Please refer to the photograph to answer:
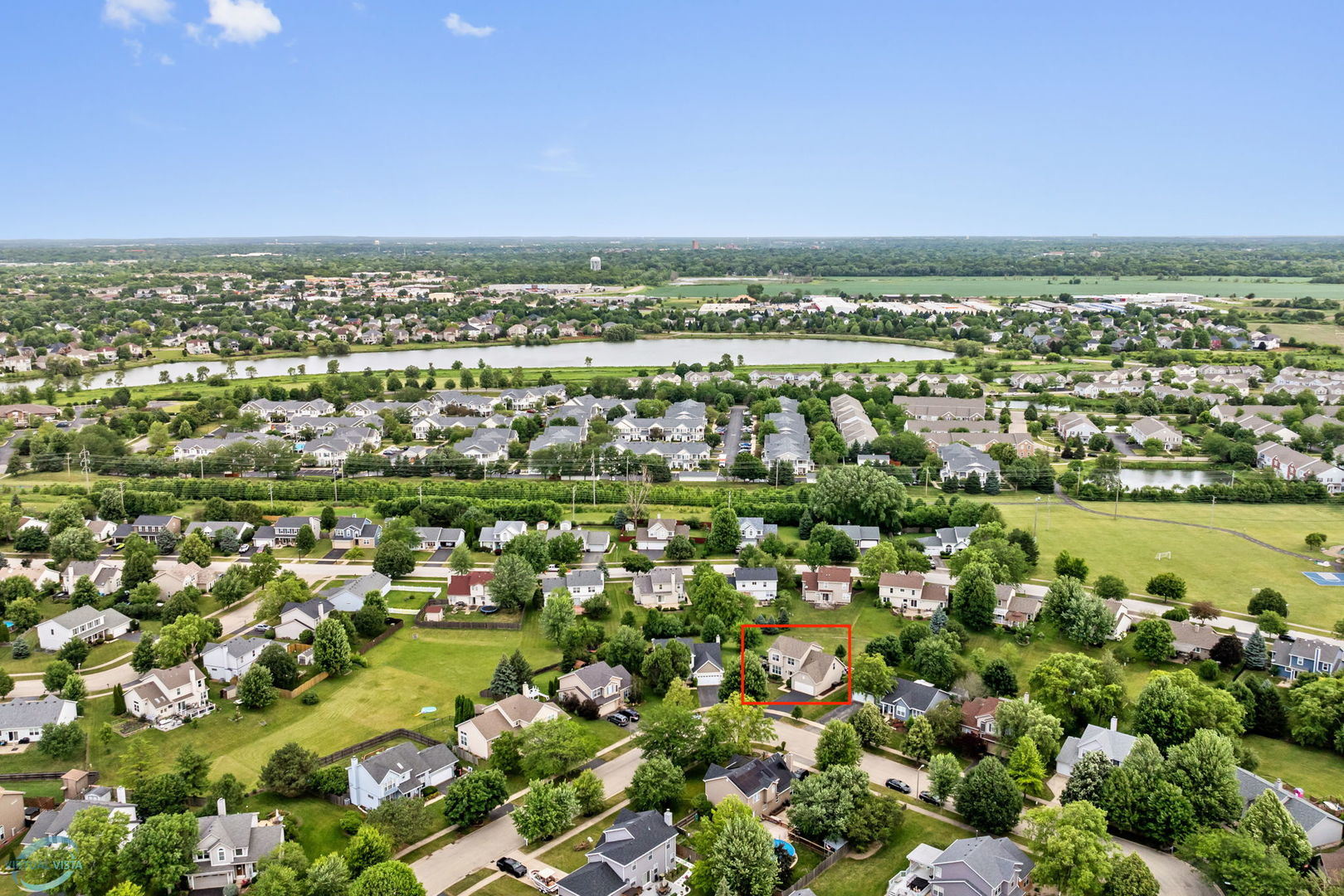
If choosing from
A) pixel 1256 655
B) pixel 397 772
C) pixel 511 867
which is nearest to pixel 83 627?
pixel 397 772

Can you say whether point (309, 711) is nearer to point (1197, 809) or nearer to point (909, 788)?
point (909, 788)

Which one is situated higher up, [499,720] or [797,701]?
[499,720]

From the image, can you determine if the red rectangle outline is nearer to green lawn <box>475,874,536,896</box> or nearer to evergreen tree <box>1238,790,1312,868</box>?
green lawn <box>475,874,536,896</box>

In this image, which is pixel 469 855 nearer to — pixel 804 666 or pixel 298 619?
pixel 804 666

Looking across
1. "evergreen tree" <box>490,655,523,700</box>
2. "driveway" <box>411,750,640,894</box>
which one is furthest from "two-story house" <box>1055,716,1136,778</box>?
"evergreen tree" <box>490,655,523,700</box>

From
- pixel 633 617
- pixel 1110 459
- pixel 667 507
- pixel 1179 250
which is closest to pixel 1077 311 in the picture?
pixel 1110 459

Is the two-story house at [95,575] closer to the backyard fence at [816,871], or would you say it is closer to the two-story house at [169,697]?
the two-story house at [169,697]
